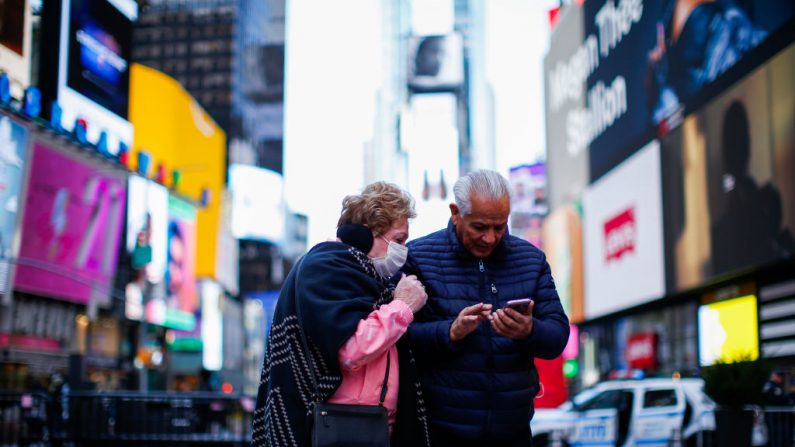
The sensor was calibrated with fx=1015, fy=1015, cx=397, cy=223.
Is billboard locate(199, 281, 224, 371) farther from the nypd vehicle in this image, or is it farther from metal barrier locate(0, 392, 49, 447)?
metal barrier locate(0, 392, 49, 447)

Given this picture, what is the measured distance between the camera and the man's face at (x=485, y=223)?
156 inches

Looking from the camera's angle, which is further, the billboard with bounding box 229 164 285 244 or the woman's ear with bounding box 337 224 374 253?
the billboard with bounding box 229 164 285 244

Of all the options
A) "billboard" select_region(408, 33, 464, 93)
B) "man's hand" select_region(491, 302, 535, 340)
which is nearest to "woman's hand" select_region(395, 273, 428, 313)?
"man's hand" select_region(491, 302, 535, 340)

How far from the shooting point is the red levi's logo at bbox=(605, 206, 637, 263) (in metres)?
29.2

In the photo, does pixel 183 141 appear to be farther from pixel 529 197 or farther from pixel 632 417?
pixel 632 417

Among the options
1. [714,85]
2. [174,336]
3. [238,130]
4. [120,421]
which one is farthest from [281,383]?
[238,130]

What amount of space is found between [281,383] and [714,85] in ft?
67.4

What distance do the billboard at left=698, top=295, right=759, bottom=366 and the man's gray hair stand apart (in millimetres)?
19646

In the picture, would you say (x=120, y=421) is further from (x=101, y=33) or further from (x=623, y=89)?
(x=101, y=33)

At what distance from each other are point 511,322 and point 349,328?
61 centimetres

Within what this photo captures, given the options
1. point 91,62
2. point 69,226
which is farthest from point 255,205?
point 69,226

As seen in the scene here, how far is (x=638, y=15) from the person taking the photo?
28.8 meters

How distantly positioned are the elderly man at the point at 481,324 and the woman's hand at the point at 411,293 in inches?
4.8

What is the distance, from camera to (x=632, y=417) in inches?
599
